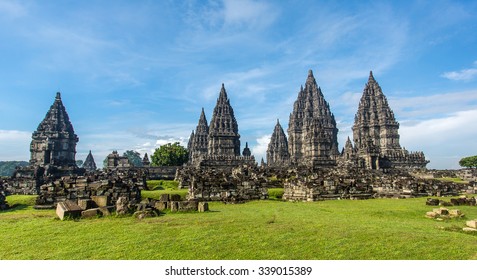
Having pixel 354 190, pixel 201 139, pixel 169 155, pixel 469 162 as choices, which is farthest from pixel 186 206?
pixel 469 162

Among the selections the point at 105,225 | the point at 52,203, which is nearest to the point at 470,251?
the point at 105,225

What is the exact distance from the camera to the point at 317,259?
534 cm

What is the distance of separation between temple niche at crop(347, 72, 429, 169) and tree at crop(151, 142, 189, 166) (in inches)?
1279

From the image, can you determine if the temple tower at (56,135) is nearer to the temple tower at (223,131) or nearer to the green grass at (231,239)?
the temple tower at (223,131)

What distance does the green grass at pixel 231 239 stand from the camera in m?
5.52

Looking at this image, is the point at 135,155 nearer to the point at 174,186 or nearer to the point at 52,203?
the point at 174,186

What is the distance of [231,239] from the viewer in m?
6.34

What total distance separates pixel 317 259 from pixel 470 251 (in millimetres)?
2773

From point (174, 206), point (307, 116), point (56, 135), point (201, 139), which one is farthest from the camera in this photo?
point (307, 116)

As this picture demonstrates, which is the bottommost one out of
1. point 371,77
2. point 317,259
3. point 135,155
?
point 317,259

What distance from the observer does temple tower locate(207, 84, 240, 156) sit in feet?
192

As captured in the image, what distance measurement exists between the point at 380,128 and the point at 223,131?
34018mm

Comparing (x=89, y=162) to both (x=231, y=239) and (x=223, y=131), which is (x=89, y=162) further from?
(x=231, y=239)

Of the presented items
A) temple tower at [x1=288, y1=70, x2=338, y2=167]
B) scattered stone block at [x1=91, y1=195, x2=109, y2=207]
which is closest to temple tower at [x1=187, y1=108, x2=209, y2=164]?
temple tower at [x1=288, y1=70, x2=338, y2=167]
